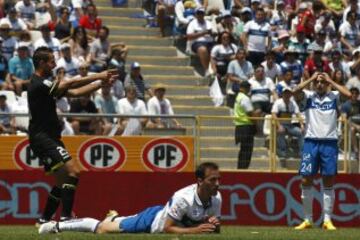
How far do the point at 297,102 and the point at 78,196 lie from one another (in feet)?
16.9

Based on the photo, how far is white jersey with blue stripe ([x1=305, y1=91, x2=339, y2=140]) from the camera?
19312 mm

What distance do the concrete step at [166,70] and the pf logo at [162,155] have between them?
18.9 feet

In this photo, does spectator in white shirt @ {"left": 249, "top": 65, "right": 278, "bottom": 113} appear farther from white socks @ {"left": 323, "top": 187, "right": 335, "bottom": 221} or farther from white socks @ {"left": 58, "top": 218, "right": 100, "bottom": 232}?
white socks @ {"left": 58, "top": 218, "right": 100, "bottom": 232}

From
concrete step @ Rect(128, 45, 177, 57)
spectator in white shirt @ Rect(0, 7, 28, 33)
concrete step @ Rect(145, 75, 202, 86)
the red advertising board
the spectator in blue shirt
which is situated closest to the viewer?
the red advertising board

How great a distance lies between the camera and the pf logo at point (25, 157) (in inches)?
864

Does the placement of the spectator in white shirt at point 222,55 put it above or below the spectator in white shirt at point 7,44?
below

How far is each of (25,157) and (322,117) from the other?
5.76 m

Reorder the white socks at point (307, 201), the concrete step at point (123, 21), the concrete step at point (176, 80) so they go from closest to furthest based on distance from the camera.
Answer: the white socks at point (307, 201) < the concrete step at point (176, 80) < the concrete step at point (123, 21)

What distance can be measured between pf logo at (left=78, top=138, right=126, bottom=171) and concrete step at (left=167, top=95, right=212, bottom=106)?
4.89 metres

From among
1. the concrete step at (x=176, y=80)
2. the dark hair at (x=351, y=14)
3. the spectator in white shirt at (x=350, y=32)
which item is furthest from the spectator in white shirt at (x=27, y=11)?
the dark hair at (x=351, y=14)

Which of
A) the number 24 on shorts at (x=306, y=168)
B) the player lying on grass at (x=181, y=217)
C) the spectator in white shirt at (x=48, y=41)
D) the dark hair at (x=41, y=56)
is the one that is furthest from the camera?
the spectator in white shirt at (x=48, y=41)

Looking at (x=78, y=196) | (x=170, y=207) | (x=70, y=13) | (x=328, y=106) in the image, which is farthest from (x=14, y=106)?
(x=170, y=207)

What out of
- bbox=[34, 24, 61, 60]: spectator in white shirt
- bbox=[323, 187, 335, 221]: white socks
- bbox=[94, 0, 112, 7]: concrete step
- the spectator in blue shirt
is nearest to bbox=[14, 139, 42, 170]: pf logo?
the spectator in blue shirt

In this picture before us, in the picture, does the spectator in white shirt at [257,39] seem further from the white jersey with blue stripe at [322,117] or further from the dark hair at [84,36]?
the white jersey with blue stripe at [322,117]
